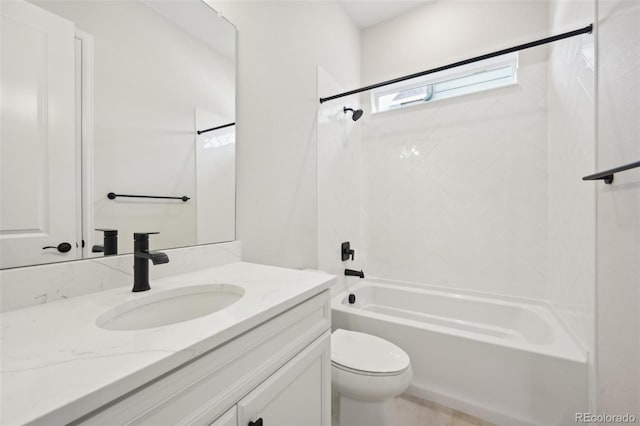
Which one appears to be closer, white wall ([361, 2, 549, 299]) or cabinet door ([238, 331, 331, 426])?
cabinet door ([238, 331, 331, 426])

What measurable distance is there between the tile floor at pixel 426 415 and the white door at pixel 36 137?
5.08 feet

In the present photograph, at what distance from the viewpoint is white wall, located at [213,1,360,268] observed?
1357mm

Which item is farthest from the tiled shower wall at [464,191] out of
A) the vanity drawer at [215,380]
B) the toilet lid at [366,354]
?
the vanity drawer at [215,380]

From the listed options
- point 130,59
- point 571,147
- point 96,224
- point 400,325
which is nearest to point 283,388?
point 96,224

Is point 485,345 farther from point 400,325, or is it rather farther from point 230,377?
point 230,377

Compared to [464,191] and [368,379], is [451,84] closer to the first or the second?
[464,191]

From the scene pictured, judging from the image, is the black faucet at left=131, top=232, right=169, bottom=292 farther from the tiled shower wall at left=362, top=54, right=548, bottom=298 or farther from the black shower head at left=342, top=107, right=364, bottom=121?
the tiled shower wall at left=362, top=54, right=548, bottom=298

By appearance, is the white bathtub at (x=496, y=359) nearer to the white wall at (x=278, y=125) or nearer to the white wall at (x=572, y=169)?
the white wall at (x=572, y=169)

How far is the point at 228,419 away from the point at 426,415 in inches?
54.4

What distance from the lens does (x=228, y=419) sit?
57 centimetres

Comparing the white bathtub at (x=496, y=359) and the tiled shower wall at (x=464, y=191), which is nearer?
the white bathtub at (x=496, y=359)

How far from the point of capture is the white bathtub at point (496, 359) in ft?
4.15

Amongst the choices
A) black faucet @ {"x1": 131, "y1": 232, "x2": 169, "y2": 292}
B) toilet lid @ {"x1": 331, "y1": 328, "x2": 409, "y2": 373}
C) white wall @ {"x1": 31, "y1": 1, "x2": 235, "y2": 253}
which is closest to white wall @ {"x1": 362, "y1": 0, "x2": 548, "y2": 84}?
white wall @ {"x1": 31, "y1": 1, "x2": 235, "y2": 253}

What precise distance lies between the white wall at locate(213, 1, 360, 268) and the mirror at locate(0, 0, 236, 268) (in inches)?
4.5
